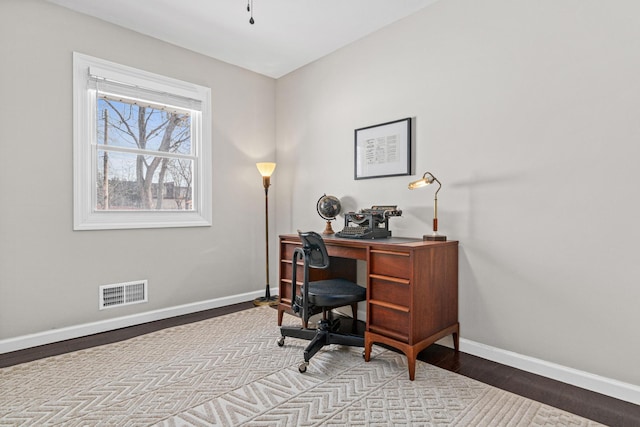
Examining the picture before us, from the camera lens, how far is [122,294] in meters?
2.97

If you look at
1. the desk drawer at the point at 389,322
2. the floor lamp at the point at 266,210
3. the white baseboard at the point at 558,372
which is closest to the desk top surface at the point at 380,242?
the desk drawer at the point at 389,322

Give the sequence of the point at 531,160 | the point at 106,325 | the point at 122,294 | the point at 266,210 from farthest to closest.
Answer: the point at 266,210 < the point at 122,294 < the point at 106,325 < the point at 531,160

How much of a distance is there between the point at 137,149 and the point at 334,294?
2.25m

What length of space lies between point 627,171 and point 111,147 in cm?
363

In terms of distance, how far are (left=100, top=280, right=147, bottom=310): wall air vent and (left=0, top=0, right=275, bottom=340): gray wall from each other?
0.05 meters

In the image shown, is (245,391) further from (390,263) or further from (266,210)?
(266,210)

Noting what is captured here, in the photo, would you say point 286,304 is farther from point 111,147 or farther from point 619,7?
point 619,7

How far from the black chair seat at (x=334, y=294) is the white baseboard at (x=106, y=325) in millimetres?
1499

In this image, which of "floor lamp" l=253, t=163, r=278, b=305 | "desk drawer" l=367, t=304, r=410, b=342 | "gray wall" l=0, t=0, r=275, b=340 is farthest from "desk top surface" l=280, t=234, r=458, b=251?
"gray wall" l=0, t=0, r=275, b=340

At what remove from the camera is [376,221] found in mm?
2602

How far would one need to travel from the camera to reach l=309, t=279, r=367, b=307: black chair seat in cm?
225

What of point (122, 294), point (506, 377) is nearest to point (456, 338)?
point (506, 377)

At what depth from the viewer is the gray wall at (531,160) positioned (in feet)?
5.97


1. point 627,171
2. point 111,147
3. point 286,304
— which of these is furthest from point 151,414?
point 627,171
